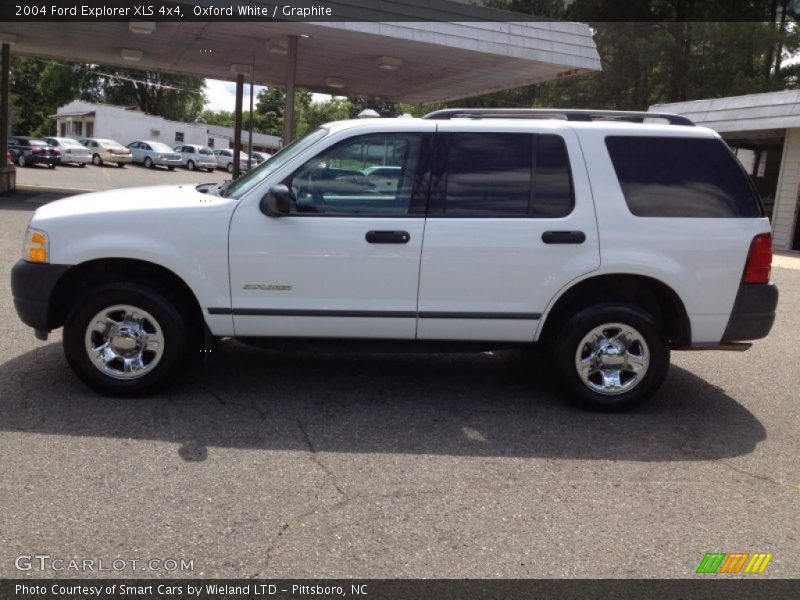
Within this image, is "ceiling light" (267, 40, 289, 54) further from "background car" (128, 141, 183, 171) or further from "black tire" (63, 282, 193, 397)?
"background car" (128, 141, 183, 171)

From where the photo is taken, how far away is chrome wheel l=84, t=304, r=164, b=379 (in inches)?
199

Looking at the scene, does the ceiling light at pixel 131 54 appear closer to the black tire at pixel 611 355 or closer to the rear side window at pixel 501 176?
the rear side window at pixel 501 176

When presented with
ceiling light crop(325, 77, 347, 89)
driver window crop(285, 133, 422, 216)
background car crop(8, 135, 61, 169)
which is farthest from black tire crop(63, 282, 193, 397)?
background car crop(8, 135, 61, 169)

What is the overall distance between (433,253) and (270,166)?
4.34 feet

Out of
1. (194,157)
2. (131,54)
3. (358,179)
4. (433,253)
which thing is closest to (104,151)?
(194,157)

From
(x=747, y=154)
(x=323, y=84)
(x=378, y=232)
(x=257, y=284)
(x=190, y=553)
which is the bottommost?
(x=190, y=553)

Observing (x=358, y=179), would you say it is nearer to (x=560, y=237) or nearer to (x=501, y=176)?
(x=501, y=176)

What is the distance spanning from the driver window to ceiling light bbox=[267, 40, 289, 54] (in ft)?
41.5

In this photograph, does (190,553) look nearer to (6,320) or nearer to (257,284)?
(257,284)

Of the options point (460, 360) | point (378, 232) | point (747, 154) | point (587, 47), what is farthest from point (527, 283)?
point (747, 154)

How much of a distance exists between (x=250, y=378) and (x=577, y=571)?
3163 mm

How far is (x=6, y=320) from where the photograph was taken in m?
6.87

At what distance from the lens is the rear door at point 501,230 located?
5027 mm

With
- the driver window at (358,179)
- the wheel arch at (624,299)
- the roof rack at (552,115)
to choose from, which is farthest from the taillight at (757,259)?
the driver window at (358,179)
